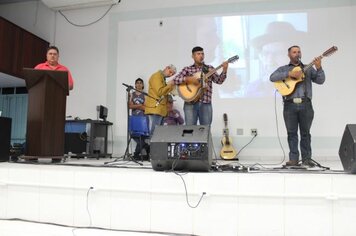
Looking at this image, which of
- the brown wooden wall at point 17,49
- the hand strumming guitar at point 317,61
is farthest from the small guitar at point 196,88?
the brown wooden wall at point 17,49

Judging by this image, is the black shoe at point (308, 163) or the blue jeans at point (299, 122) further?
the blue jeans at point (299, 122)

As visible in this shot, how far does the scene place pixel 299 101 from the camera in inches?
126

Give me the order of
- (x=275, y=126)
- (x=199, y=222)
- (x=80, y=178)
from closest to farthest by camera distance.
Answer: (x=199, y=222), (x=80, y=178), (x=275, y=126)

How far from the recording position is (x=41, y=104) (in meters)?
2.92

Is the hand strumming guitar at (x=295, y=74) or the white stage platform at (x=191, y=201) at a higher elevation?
the hand strumming guitar at (x=295, y=74)

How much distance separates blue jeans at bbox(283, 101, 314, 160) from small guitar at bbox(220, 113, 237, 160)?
1638 millimetres

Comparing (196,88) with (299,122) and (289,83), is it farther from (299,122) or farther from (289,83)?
(299,122)

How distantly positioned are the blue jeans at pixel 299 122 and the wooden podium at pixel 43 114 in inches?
92.8

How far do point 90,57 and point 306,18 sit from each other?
400 cm

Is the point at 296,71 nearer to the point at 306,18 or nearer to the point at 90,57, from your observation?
the point at 306,18

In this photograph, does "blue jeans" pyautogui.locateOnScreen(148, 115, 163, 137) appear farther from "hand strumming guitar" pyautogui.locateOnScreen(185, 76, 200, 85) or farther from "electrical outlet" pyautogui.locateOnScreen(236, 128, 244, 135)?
"electrical outlet" pyautogui.locateOnScreen(236, 128, 244, 135)

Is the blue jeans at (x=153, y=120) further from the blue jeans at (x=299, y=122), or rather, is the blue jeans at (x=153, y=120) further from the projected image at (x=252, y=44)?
the blue jeans at (x=299, y=122)

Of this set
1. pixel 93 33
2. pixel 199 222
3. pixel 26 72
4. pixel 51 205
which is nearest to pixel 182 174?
pixel 199 222

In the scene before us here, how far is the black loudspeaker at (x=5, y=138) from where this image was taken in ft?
9.87
